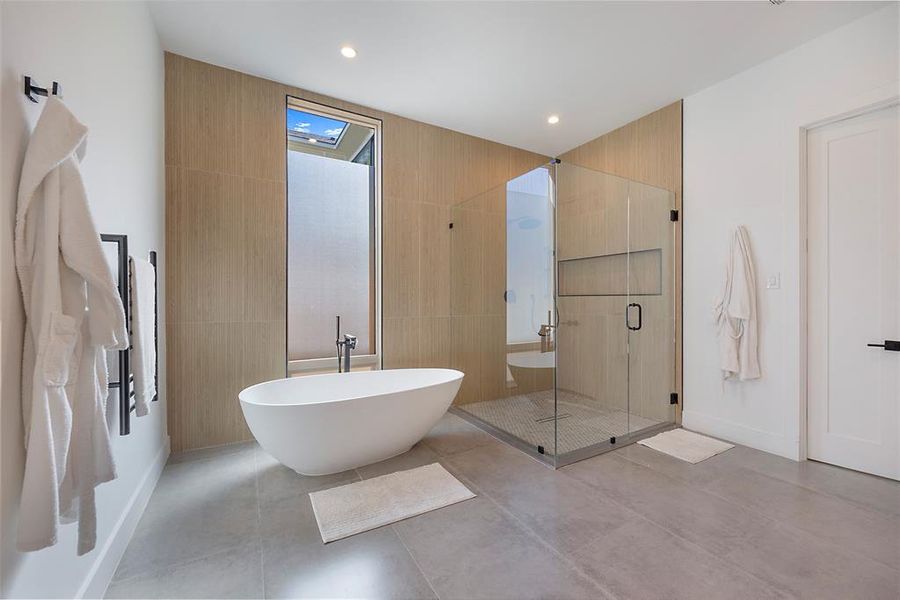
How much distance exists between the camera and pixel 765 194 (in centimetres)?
272

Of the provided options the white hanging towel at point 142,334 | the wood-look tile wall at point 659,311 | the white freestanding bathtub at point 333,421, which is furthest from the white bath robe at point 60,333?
the wood-look tile wall at point 659,311

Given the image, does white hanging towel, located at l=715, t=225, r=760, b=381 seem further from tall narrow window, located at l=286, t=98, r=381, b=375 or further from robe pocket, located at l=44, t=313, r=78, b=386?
robe pocket, located at l=44, t=313, r=78, b=386

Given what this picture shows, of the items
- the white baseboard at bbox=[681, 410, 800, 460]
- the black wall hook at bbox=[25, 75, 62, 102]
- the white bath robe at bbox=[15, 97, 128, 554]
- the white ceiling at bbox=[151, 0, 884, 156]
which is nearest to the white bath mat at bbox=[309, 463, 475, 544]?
the white bath robe at bbox=[15, 97, 128, 554]

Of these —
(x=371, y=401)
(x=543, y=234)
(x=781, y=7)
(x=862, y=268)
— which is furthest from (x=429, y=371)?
(x=781, y=7)

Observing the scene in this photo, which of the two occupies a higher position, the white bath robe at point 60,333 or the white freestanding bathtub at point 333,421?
the white bath robe at point 60,333

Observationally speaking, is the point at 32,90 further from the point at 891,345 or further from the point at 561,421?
the point at 891,345

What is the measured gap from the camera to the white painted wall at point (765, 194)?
233cm

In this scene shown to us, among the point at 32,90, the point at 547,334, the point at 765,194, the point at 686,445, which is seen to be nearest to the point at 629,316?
the point at 547,334

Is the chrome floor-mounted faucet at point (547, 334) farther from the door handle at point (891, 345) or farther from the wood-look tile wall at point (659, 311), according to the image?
the door handle at point (891, 345)

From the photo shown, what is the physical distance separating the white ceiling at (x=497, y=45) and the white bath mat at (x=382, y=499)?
2.86 m

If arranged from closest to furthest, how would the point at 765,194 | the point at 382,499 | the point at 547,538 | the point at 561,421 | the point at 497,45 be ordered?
the point at 547,538
the point at 382,499
the point at 497,45
the point at 765,194
the point at 561,421

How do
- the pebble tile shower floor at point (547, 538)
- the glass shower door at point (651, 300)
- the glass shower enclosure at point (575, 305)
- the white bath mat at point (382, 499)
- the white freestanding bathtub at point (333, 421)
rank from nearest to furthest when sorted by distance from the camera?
the pebble tile shower floor at point (547, 538), the white bath mat at point (382, 499), the white freestanding bathtub at point (333, 421), the glass shower enclosure at point (575, 305), the glass shower door at point (651, 300)

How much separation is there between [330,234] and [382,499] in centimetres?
225

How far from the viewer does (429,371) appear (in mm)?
3207
